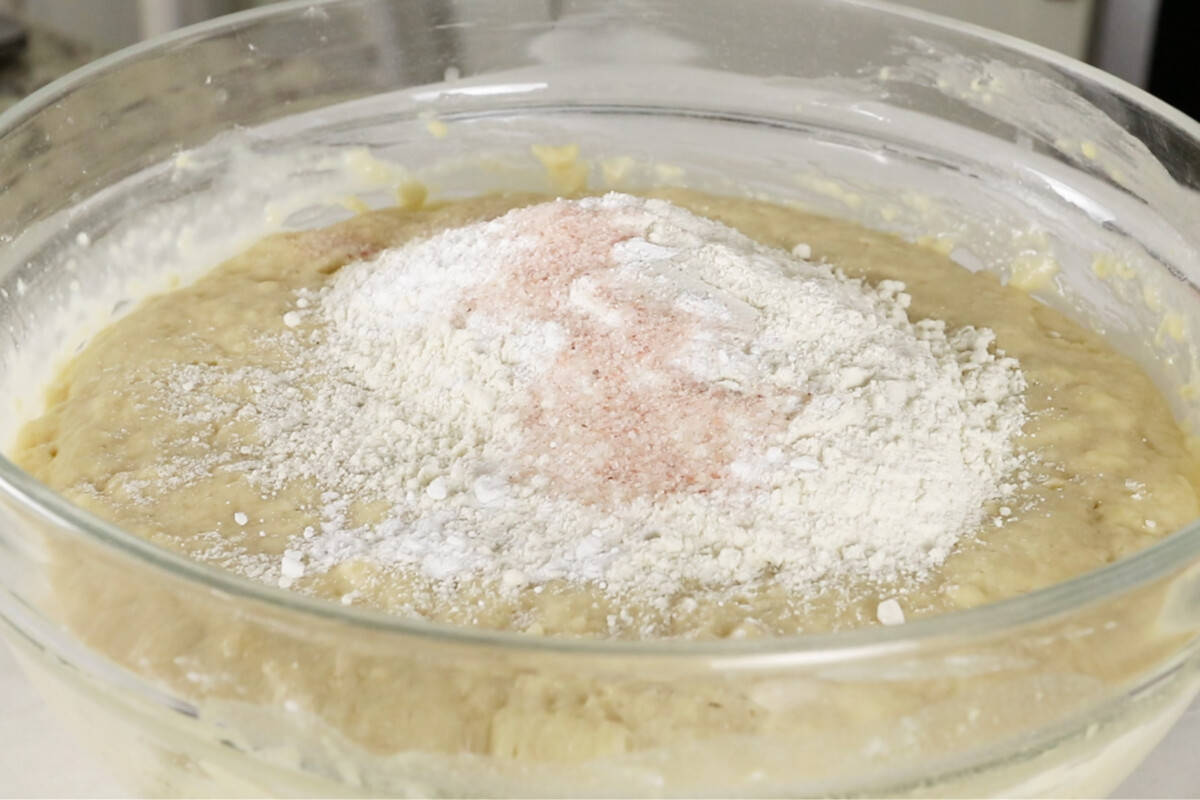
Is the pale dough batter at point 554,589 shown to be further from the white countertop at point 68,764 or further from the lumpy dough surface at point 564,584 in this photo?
the white countertop at point 68,764

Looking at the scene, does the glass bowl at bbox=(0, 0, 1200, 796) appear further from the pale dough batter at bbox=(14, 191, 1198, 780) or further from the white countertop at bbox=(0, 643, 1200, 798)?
the white countertop at bbox=(0, 643, 1200, 798)

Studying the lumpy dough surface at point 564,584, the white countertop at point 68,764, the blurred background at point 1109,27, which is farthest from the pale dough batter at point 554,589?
the blurred background at point 1109,27

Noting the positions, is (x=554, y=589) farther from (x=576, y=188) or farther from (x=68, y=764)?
(x=576, y=188)

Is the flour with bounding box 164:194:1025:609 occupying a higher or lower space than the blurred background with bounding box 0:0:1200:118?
higher

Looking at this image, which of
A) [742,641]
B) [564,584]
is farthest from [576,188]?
[742,641]

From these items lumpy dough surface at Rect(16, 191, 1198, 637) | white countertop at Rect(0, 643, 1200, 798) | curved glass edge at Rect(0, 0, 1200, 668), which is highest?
curved glass edge at Rect(0, 0, 1200, 668)

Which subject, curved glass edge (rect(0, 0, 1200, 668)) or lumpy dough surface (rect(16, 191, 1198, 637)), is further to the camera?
lumpy dough surface (rect(16, 191, 1198, 637))

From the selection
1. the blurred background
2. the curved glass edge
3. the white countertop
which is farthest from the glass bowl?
the blurred background
